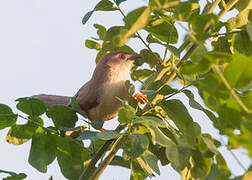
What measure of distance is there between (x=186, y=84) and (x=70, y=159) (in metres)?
0.74

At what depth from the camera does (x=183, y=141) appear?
5.13 ft

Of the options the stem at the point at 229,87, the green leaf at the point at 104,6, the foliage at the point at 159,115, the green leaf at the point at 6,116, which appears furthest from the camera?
the green leaf at the point at 104,6

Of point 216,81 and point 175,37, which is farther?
point 175,37

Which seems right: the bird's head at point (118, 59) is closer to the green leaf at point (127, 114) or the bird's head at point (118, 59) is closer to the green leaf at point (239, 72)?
the green leaf at point (127, 114)

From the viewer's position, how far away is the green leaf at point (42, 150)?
6.53ft

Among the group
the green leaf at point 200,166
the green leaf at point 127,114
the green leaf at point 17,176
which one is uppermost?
the green leaf at point 127,114

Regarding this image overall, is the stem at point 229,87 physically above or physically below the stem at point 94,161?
above

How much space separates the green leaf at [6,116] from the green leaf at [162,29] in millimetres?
823

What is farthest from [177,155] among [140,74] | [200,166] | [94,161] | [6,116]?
[140,74]

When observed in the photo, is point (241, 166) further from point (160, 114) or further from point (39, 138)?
point (39, 138)

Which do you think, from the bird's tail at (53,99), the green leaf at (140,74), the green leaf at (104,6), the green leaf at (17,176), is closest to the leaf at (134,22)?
the green leaf at (104,6)

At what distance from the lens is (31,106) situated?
6.75ft

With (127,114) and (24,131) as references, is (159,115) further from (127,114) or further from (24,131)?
(24,131)

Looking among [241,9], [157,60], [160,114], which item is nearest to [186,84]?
[160,114]
